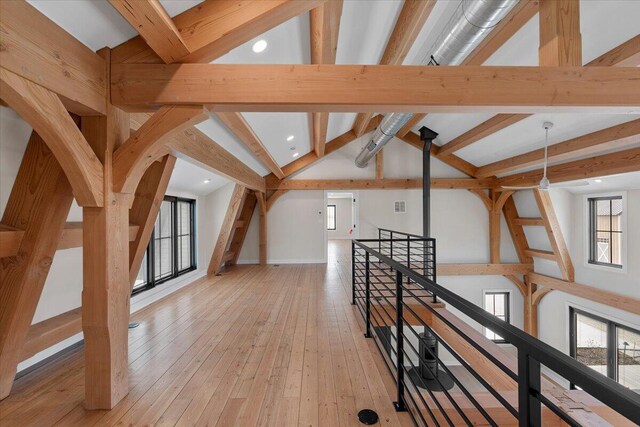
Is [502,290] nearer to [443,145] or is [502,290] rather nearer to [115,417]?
[443,145]

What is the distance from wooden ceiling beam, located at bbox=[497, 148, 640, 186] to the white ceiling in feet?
2.27

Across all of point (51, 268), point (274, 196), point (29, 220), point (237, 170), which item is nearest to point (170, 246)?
point (237, 170)

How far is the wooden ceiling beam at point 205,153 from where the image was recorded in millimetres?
2699

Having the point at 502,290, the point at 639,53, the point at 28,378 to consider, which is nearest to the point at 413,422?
the point at 28,378

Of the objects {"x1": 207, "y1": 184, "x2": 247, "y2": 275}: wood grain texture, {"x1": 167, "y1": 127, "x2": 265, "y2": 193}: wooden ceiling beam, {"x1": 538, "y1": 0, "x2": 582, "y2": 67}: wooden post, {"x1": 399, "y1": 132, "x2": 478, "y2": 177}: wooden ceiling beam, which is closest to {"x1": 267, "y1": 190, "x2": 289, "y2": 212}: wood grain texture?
{"x1": 207, "y1": 184, "x2": 247, "y2": 275}: wood grain texture

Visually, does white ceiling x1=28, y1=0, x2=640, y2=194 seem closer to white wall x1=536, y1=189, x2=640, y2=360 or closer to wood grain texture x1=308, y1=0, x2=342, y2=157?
wood grain texture x1=308, y1=0, x2=342, y2=157

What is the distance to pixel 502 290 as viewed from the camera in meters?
7.35

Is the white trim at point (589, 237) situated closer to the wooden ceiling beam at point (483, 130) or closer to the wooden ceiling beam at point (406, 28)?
the wooden ceiling beam at point (483, 130)

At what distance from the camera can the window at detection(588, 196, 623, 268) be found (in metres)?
5.11

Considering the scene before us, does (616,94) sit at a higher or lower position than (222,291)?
higher

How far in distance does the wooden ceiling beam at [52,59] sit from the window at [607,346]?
7431 millimetres

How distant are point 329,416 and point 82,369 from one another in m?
1.99

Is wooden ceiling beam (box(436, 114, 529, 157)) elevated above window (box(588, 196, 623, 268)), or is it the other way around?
wooden ceiling beam (box(436, 114, 529, 157))

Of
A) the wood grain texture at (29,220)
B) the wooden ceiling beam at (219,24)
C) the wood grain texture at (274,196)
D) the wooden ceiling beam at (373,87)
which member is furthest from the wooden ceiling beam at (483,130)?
the wood grain texture at (29,220)
